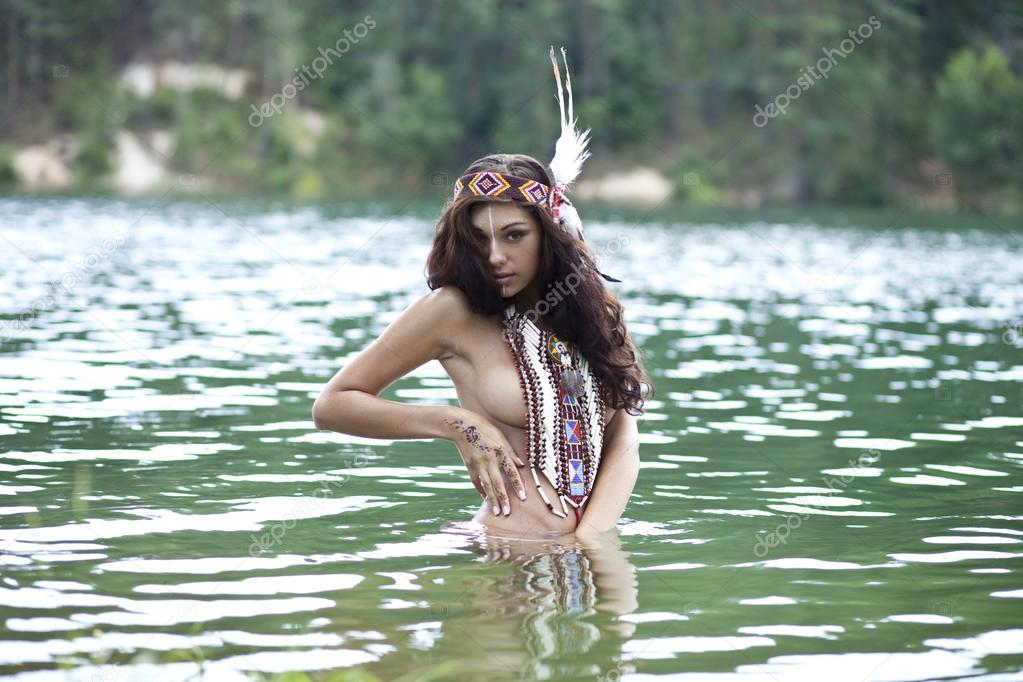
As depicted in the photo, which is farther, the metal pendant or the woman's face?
the metal pendant

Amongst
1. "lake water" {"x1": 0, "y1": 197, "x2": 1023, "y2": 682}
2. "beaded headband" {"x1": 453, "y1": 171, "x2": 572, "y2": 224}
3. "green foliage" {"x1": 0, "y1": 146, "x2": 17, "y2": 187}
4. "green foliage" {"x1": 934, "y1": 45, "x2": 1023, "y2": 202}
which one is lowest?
"lake water" {"x1": 0, "y1": 197, "x2": 1023, "y2": 682}

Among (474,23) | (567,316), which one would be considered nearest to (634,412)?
(567,316)

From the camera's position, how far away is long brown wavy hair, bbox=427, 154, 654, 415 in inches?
238

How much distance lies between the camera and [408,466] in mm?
9633

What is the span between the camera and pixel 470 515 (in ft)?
25.4

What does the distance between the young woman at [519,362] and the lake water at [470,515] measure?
0.34 meters

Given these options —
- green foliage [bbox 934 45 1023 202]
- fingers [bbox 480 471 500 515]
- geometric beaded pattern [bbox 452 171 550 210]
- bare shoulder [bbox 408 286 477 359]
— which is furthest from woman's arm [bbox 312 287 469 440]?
green foliage [bbox 934 45 1023 202]

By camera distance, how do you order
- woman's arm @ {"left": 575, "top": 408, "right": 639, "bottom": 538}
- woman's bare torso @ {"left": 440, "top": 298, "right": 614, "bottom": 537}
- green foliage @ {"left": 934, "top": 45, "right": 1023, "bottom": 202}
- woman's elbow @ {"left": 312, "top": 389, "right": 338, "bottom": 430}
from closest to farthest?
woman's elbow @ {"left": 312, "top": 389, "right": 338, "bottom": 430}
woman's bare torso @ {"left": 440, "top": 298, "right": 614, "bottom": 537}
woman's arm @ {"left": 575, "top": 408, "right": 639, "bottom": 538}
green foliage @ {"left": 934, "top": 45, "right": 1023, "bottom": 202}

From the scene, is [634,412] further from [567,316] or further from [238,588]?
[238,588]

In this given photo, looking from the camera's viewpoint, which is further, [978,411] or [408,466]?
[978,411]

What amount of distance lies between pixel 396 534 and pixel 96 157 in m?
68.8

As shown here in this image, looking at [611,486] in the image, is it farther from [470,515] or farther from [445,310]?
[470,515]

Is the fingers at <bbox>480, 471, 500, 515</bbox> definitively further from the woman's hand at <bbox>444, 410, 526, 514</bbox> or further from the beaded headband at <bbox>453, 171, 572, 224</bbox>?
the beaded headband at <bbox>453, 171, 572, 224</bbox>

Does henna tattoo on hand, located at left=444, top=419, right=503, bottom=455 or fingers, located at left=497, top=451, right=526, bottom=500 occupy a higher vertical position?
henna tattoo on hand, located at left=444, top=419, right=503, bottom=455
